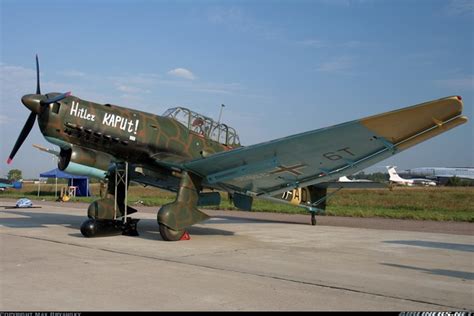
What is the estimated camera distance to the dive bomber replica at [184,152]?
8586 mm

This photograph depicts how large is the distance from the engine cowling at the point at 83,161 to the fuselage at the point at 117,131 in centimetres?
32

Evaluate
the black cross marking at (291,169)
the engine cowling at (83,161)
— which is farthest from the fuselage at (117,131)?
the black cross marking at (291,169)

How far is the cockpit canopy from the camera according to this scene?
39.2 feet

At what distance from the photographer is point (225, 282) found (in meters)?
5.75

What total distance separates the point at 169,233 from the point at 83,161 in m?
3.21

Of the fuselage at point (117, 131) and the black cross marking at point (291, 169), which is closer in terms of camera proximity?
the fuselage at point (117, 131)

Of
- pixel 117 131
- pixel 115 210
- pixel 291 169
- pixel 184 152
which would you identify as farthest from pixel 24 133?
pixel 291 169

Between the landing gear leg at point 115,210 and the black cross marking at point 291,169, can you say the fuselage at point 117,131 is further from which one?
the black cross marking at point 291,169

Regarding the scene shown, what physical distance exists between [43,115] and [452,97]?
27.2 feet

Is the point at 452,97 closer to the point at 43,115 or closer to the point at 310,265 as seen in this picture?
the point at 310,265

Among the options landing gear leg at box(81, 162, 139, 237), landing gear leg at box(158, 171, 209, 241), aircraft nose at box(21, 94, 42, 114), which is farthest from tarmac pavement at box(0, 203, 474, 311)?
aircraft nose at box(21, 94, 42, 114)

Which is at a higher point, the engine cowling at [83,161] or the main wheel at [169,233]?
the engine cowling at [83,161]

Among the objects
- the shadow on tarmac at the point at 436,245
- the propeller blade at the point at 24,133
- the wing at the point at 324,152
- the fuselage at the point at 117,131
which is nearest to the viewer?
the wing at the point at 324,152

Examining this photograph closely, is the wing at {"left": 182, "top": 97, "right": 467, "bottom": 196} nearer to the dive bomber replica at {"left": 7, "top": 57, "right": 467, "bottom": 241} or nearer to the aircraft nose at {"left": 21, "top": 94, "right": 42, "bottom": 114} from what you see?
the dive bomber replica at {"left": 7, "top": 57, "right": 467, "bottom": 241}
